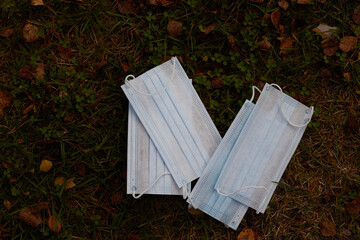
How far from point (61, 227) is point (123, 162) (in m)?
0.67

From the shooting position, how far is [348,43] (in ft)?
8.35

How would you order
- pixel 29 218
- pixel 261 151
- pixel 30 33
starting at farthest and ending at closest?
pixel 30 33 → pixel 29 218 → pixel 261 151

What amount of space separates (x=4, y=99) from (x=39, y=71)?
0.34 meters

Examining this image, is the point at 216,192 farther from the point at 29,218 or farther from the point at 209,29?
the point at 29,218

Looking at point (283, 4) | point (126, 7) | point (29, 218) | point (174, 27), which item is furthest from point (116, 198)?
point (283, 4)

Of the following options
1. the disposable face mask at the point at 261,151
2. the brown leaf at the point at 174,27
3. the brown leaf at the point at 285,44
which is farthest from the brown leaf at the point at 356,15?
the brown leaf at the point at 174,27

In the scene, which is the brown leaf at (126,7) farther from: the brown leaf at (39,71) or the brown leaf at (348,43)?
the brown leaf at (348,43)

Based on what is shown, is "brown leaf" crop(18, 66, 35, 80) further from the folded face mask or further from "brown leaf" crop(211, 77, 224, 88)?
"brown leaf" crop(211, 77, 224, 88)

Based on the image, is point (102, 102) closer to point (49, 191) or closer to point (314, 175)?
point (49, 191)

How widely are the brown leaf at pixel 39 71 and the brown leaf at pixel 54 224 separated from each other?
1.09 metres

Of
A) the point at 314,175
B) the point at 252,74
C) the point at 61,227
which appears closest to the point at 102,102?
A: the point at 61,227

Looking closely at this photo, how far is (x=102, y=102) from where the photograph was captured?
2.52m

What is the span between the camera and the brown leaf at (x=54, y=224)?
7.95 feet

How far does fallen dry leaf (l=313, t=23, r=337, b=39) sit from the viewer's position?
2.57 meters
